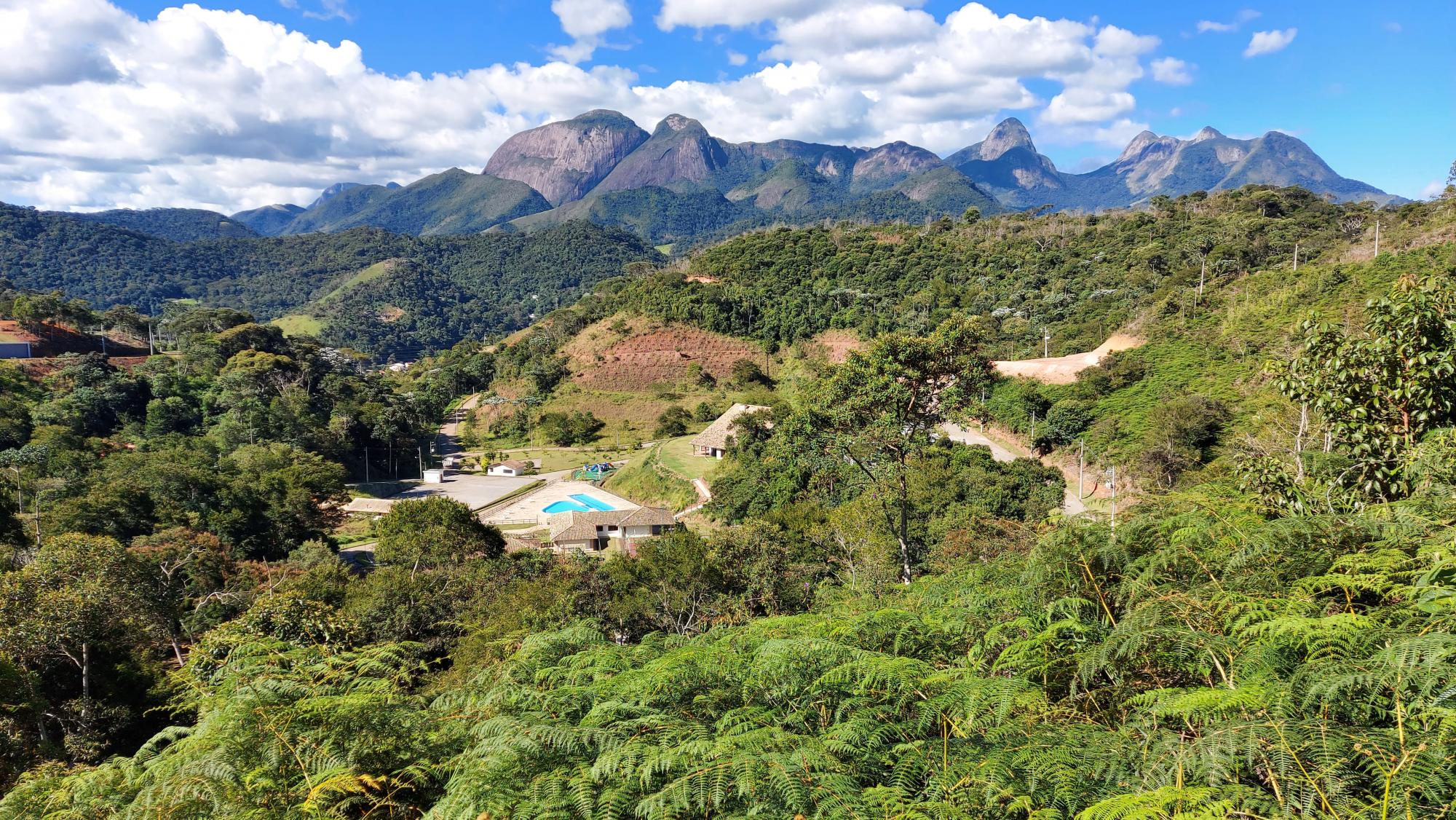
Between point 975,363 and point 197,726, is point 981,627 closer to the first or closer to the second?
point 197,726

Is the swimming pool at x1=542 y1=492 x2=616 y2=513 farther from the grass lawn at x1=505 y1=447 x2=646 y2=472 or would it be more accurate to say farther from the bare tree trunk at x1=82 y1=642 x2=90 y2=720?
the bare tree trunk at x1=82 y1=642 x2=90 y2=720

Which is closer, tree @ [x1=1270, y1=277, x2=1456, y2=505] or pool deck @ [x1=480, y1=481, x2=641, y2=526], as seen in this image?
tree @ [x1=1270, y1=277, x2=1456, y2=505]

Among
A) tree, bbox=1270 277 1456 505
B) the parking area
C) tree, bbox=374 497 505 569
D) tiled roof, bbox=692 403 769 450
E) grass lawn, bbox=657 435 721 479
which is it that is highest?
tree, bbox=1270 277 1456 505

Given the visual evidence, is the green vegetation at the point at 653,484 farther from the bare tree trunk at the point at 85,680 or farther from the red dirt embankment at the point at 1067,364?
the bare tree trunk at the point at 85,680

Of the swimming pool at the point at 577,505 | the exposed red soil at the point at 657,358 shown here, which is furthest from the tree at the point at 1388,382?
the exposed red soil at the point at 657,358

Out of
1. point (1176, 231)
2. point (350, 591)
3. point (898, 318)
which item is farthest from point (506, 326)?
point (350, 591)

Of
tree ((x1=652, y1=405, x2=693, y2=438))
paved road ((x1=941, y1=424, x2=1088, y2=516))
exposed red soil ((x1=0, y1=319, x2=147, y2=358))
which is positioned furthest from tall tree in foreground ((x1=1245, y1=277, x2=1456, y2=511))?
exposed red soil ((x1=0, y1=319, x2=147, y2=358))
